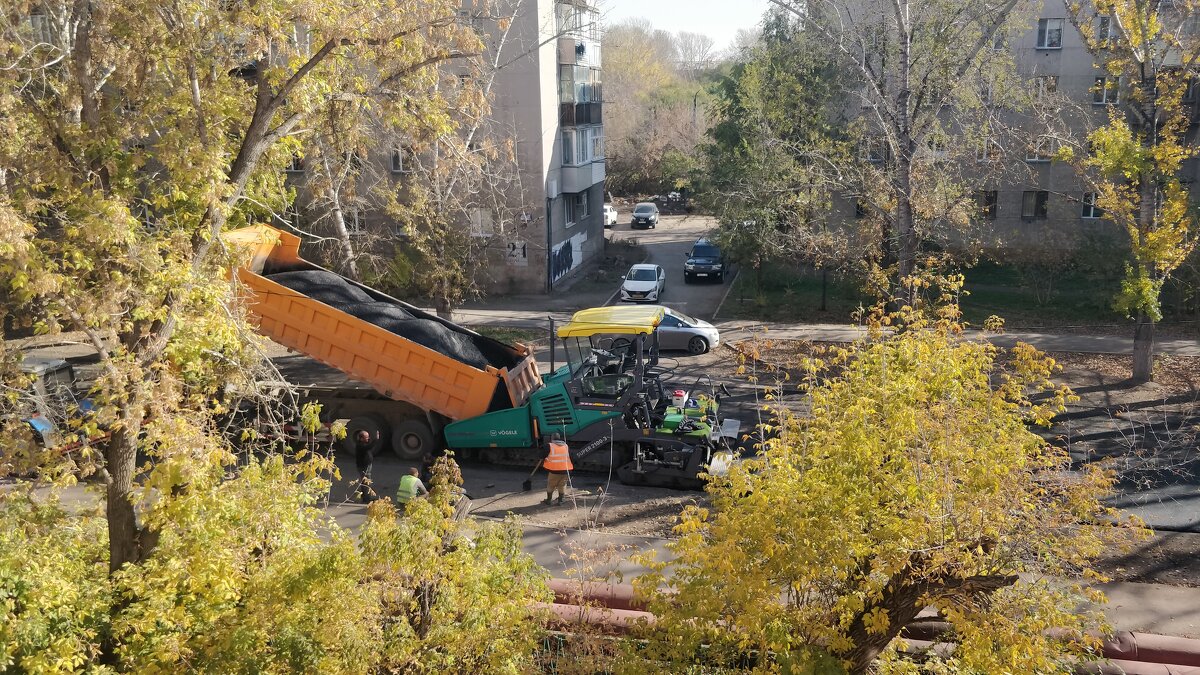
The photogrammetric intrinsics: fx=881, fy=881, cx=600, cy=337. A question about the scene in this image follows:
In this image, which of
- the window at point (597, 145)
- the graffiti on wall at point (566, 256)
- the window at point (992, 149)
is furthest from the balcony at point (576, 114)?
the window at point (992, 149)

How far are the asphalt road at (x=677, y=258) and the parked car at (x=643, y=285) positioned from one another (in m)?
0.49

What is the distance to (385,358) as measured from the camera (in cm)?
1437

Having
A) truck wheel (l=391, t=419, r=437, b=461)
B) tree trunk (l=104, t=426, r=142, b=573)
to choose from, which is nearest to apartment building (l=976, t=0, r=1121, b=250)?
truck wheel (l=391, t=419, r=437, b=461)

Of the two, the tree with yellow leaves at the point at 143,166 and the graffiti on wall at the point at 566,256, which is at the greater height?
the tree with yellow leaves at the point at 143,166

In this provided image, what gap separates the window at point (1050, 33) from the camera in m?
32.5

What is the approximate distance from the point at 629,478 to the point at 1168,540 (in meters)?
7.71

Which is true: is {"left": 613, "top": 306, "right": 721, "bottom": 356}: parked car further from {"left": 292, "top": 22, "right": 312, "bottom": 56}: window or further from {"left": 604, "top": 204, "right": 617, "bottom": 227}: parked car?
{"left": 604, "top": 204, "right": 617, "bottom": 227}: parked car

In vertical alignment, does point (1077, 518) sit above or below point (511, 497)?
above

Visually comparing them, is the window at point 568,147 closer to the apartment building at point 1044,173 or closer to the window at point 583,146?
the window at point 583,146

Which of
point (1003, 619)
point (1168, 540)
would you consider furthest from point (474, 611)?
point (1168, 540)

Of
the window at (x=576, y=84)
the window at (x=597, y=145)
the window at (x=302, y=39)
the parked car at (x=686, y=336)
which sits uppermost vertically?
the window at (x=576, y=84)

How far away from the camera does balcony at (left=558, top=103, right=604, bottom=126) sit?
3238 cm

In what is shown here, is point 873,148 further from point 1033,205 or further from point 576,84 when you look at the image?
point 576,84

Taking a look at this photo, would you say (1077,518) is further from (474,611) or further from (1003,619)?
(474,611)
